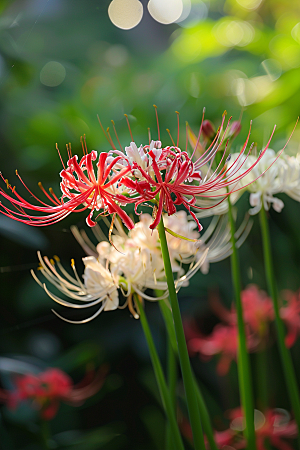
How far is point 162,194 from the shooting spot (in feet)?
0.87

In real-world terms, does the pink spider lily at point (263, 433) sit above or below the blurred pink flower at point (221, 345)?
below

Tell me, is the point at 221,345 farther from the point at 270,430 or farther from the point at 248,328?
the point at 270,430

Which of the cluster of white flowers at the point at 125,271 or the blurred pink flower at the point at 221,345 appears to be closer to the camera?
the cluster of white flowers at the point at 125,271

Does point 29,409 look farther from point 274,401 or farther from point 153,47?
point 153,47

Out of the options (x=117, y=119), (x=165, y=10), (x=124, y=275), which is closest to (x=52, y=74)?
(x=117, y=119)

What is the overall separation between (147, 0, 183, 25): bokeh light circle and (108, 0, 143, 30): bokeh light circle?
0.03 metres

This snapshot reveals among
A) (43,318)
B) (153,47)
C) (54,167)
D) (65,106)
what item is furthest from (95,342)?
(153,47)

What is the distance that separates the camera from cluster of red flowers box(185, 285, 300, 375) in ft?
2.26

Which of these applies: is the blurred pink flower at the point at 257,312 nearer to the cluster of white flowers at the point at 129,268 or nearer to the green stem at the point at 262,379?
the green stem at the point at 262,379

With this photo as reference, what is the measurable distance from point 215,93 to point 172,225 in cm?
39

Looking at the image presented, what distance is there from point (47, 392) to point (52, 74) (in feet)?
1.72

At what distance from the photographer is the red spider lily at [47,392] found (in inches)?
22.5

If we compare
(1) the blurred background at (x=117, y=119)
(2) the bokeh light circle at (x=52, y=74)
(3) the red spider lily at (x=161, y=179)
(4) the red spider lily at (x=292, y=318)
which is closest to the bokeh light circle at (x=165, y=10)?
(1) the blurred background at (x=117, y=119)

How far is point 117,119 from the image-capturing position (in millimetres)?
646
